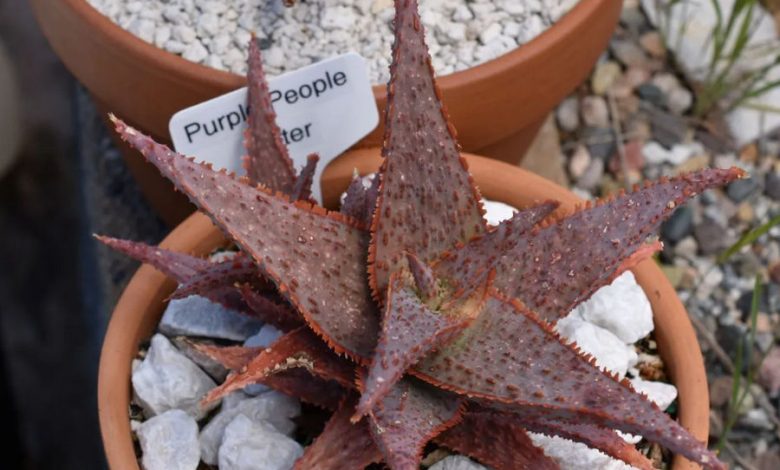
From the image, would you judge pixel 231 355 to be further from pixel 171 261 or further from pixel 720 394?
pixel 720 394

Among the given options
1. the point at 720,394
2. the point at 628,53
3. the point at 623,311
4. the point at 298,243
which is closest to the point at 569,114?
the point at 628,53

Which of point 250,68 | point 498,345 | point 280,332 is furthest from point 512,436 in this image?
point 250,68

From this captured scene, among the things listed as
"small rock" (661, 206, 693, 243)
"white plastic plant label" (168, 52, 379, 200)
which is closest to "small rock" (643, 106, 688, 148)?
"small rock" (661, 206, 693, 243)

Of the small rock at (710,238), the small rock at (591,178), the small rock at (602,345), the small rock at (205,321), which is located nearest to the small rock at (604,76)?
the small rock at (591,178)

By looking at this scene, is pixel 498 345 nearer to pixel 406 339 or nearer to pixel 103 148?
pixel 406 339

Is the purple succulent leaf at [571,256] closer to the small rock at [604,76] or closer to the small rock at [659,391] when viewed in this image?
the small rock at [659,391]
